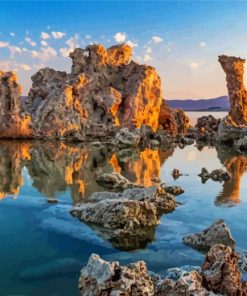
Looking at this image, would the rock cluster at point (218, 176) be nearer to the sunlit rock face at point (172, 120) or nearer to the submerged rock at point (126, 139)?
the submerged rock at point (126, 139)

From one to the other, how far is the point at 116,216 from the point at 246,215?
476 centimetres

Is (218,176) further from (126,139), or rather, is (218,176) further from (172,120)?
(172,120)

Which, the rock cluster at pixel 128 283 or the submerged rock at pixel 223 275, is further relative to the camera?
the submerged rock at pixel 223 275

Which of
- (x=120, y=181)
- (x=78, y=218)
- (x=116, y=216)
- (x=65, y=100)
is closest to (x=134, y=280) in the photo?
(x=116, y=216)

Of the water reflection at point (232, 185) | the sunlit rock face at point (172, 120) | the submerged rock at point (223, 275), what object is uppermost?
the sunlit rock face at point (172, 120)

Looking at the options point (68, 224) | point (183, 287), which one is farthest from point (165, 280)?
point (68, 224)

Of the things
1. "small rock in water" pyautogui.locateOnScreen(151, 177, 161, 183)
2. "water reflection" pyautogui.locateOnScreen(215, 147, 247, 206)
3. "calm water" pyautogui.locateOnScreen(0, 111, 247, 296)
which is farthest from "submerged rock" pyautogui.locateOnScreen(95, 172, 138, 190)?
"water reflection" pyautogui.locateOnScreen(215, 147, 247, 206)

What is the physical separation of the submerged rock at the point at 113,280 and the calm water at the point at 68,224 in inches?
51.3

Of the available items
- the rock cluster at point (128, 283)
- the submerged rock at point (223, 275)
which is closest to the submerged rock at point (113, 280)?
the rock cluster at point (128, 283)

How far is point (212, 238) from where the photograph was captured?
1000 centimetres

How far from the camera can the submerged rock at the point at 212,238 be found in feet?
32.7

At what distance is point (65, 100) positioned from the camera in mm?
50250

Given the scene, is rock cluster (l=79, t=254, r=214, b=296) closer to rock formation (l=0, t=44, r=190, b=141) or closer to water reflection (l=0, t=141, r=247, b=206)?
water reflection (l=0, t=141, r=247, b=206)

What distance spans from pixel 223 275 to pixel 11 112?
45817 millimetres
